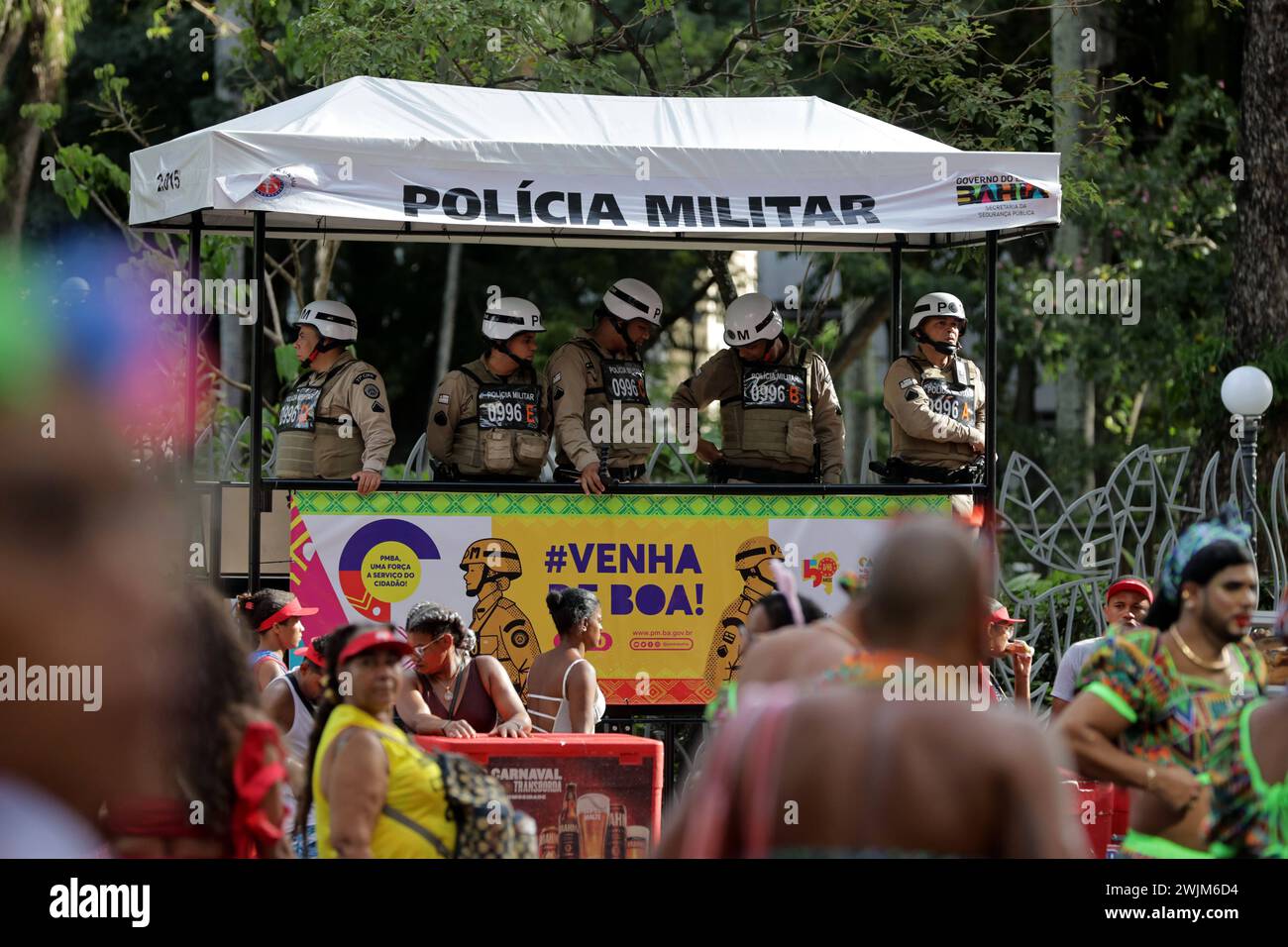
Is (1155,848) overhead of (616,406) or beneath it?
beneath

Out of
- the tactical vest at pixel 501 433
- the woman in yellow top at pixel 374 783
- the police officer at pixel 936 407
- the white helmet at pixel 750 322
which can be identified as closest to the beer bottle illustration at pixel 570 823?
the woman in yellow top at pixel 374 783

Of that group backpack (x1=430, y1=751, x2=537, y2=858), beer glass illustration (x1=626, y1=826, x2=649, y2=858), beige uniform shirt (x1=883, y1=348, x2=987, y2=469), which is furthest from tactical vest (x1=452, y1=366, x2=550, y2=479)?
backpack (x1=430, y1=751, x2=537, y2=858)

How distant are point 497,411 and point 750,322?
5.61 feet

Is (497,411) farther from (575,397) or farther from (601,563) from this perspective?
(601,563)

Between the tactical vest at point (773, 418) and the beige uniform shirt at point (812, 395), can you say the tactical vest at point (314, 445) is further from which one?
the tactical vest at point (773, 418)

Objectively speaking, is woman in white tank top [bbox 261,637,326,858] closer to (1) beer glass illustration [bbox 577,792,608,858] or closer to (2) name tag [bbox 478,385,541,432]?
(1) beer glass illustration [bbox 577,792,608,858]

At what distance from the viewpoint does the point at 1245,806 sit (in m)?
5.54

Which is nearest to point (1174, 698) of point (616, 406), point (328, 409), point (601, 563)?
point (601, 563)

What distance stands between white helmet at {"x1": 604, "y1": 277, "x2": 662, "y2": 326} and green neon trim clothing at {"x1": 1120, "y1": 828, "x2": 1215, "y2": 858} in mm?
5958

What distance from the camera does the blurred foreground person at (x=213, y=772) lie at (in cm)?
420

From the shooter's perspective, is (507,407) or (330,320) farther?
(330,320)

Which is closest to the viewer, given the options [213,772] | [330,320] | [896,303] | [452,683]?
[213,772]

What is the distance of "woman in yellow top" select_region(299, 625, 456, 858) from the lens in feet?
18.3

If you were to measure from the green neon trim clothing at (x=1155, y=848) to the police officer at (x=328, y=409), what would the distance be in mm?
5987
